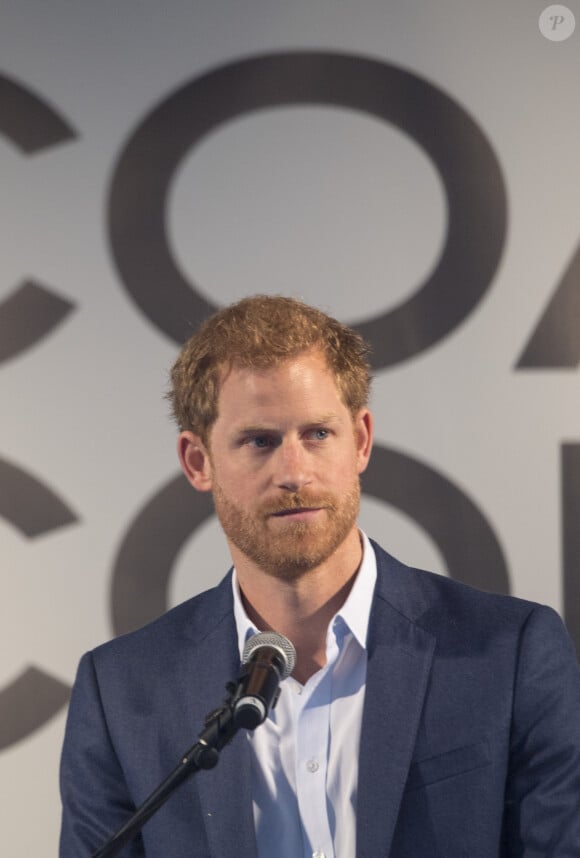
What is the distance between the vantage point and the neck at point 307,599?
6.69 ft

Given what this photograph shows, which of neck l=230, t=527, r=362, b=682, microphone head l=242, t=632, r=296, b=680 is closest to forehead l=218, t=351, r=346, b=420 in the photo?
neck l=230, t=527, r=362, b=682

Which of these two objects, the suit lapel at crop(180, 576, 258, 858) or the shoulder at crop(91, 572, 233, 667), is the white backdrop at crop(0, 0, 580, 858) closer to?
the shoulder at crop(91, 572, 233, 667)

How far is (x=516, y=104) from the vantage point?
2926 mm

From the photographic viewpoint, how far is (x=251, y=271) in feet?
9.74

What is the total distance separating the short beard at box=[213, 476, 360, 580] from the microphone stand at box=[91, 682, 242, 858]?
626 mm

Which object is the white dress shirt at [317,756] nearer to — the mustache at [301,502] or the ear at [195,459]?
the mustache at [301,502]

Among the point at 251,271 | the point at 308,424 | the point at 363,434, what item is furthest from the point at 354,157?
the point at 308,424

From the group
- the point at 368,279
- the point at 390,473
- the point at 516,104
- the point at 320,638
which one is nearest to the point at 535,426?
the point at 390,473

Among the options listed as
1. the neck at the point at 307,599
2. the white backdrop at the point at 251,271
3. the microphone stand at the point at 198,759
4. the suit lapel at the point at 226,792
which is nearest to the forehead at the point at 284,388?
the neck at the point at 307,599

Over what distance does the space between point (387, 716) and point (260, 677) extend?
63cm

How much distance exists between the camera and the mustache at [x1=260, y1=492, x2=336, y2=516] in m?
1.94

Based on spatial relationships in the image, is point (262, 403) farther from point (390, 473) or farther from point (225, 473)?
point (390, 473)

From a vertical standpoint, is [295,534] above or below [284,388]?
below

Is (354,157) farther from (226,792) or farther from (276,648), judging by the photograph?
(276,648)
